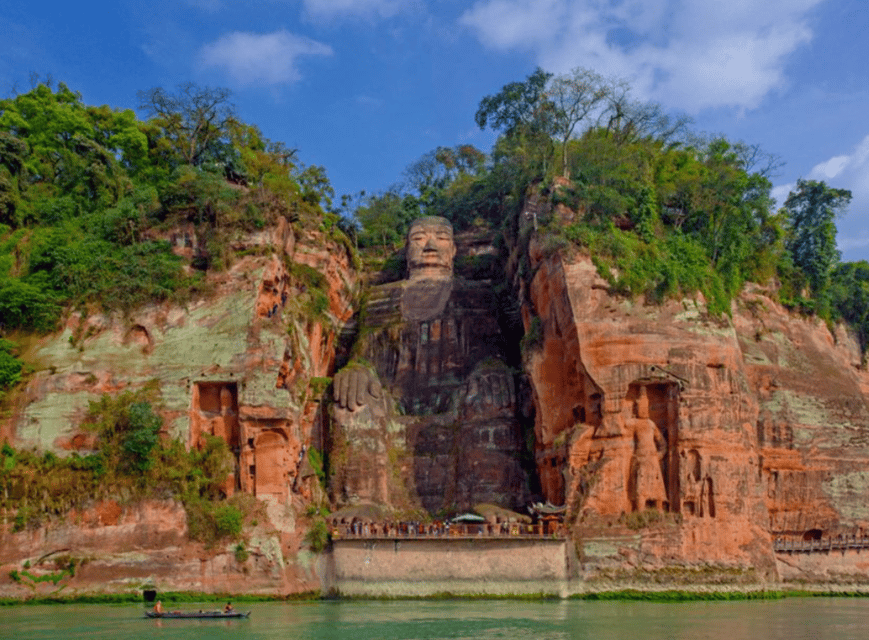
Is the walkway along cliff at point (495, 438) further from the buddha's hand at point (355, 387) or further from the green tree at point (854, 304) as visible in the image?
the green tree at point (854, 304)

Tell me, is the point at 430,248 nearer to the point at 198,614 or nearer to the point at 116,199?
the point at 116,199

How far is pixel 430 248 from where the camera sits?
188ft

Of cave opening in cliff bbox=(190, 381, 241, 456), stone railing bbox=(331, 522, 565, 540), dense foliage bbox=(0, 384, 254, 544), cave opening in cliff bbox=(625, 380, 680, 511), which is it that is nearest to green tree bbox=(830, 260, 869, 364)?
cave opening in cliff bbox=(625, 380, 680, 511)

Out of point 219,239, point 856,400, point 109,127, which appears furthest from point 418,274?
point 856,400

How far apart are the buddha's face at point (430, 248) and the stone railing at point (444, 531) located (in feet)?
57.0

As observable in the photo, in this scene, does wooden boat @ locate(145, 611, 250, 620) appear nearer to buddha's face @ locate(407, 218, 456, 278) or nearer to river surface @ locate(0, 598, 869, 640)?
river surface @ locate(0, 598, 869, 640)

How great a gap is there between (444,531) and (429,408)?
9.41m

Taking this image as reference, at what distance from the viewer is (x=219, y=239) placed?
4662 cm

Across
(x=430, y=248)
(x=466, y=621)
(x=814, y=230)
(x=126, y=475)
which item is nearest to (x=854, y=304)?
(x=814, y=230)

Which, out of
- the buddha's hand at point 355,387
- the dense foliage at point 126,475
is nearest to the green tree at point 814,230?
the buddha's hand at point 355,387

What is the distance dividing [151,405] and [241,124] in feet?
76.1

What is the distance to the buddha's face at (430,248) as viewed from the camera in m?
56.9

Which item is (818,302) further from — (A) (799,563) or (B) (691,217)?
(A) (799,563)

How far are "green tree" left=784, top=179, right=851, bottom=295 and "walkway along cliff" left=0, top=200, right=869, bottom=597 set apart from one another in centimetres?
367
